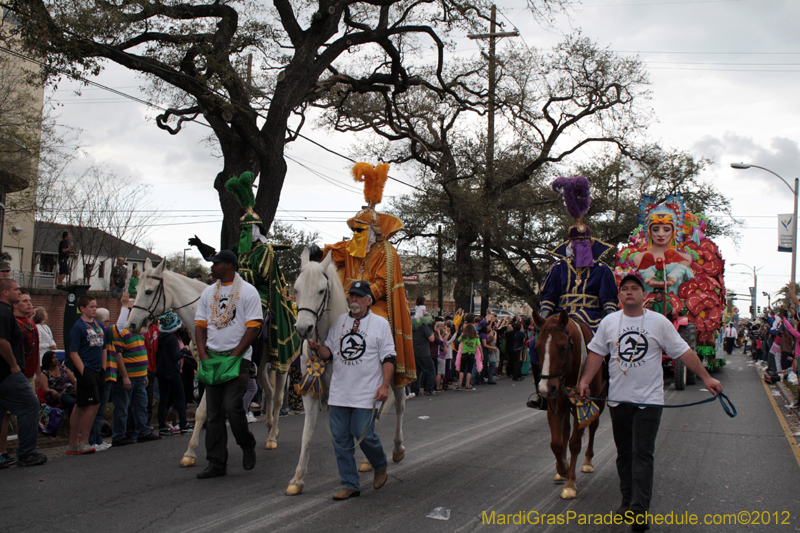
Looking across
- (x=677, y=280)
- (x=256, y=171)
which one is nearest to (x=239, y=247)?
(x=256, y=171)

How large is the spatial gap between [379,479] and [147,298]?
3.39m

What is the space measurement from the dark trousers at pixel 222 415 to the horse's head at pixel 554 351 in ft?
9.54

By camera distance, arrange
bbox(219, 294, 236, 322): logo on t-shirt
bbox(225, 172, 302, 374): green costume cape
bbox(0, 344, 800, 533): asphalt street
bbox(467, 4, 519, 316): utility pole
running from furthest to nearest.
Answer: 1. bbox(467, 4, 519, 316): utility pole
2. bbox(225, 172, 302, 374): green costume cape
3. bbox(219, 294, 236, 322): logo on t-shirt
4. bbox(0, 344, 800, 533): asphalt street

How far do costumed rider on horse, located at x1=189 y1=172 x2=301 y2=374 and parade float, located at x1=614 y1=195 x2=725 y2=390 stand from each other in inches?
326

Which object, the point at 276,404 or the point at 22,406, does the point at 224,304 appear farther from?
the point at 22,406

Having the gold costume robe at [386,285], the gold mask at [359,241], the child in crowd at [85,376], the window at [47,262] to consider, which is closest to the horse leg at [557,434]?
the gold costume robe at [386,285]

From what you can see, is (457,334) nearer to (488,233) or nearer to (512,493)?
(488,233)

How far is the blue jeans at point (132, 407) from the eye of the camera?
26.8 ft

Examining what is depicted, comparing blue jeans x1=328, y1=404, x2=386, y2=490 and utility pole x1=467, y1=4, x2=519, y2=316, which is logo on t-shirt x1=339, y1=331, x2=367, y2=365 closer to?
blue jeans x1=328, y1=404, x2=386, y2=490

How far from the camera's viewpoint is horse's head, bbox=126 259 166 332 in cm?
721

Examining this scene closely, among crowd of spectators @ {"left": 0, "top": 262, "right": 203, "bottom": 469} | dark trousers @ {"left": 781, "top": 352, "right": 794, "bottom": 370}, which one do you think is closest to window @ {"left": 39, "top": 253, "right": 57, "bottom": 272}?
crowd of spectators @ {"left": 0, "top": 262, "right": 203, "bottom": 469}

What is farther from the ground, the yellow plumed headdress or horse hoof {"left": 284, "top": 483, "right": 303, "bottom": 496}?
the yellow plumed headdress

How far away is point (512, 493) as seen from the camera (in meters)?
5.83

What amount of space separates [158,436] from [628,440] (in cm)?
630
